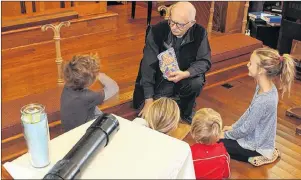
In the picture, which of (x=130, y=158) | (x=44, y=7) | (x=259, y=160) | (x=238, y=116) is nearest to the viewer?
(x=130, y=158)

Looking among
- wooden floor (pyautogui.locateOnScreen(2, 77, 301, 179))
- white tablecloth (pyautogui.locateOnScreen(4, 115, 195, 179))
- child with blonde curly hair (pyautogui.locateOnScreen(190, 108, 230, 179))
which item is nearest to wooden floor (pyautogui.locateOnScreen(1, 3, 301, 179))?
wooden floor (pyautogui.locateOnScreen(2, 77, 301, 179))

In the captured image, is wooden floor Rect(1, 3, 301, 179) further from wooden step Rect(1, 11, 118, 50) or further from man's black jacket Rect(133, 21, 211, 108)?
man's black jacket Rect(133, 21, 211, 108)

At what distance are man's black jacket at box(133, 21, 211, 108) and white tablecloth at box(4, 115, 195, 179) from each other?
1020 mm

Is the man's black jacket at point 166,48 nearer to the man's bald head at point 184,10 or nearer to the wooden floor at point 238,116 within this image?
the man's bald head at point 184,10

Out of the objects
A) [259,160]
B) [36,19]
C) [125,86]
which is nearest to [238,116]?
[259,160]

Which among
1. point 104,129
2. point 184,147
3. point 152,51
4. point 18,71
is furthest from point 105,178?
point 18,71

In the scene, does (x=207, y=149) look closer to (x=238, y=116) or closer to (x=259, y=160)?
(x=259, y=160)

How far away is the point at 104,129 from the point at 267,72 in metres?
1.15

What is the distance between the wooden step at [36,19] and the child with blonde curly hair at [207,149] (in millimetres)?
2720

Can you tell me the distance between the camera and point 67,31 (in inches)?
170

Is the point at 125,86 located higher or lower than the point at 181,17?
lower

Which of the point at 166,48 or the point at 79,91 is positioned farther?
the point at 166,48

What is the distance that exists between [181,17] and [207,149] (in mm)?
857

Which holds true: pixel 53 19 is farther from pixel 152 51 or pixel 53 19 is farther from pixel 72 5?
pixel 152 51
